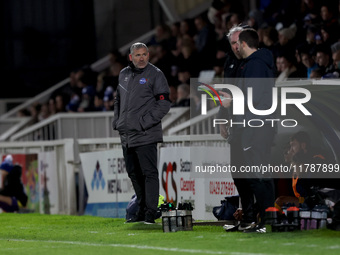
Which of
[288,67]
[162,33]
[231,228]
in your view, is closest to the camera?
[231,228]

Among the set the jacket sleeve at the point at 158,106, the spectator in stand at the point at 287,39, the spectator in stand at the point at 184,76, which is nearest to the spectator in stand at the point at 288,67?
the spectator in stand at the point at 287,39

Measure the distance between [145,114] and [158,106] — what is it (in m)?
0.18

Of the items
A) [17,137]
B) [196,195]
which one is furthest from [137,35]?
[196,195]

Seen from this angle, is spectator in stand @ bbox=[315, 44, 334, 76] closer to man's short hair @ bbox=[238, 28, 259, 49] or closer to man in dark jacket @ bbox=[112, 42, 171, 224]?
man in dark jacket @ bbox=[112, 42, 171, 224]

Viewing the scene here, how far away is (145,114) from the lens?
11250 millimetres

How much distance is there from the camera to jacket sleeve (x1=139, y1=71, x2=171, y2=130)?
11.2 meters

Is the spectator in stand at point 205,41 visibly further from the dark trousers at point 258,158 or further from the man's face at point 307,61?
the dark trousers at point 258,158

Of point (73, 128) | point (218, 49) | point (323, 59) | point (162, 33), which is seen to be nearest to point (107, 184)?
point (323, 59)

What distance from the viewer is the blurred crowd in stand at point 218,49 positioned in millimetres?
15328

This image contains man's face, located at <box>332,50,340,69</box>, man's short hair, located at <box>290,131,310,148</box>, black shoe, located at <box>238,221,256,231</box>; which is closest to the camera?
black shoe, located at <box>238,221,256,231</box>

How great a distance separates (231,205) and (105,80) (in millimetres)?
10833

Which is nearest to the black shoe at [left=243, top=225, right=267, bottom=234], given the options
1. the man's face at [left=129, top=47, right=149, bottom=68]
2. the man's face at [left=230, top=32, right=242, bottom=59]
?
the man's face at [left=230, top=32, right=242, bottom=59]

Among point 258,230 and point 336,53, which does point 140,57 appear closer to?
point 258,230

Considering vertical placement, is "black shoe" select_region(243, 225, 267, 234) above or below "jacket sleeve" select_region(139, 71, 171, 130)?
below
